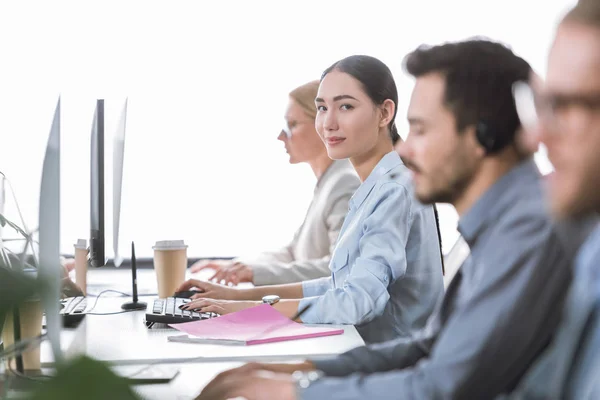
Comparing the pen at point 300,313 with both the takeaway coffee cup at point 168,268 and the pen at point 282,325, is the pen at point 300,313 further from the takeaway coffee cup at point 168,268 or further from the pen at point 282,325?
the takeaway coffee cup at point 168,268

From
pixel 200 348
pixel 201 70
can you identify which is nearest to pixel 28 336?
pixel 200 348

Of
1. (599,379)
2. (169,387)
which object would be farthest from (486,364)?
(169,387)

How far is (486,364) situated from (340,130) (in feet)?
4.22

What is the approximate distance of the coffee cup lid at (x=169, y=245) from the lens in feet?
7.33

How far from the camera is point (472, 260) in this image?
99 centimetres

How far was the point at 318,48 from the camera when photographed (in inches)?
132

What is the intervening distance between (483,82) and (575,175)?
35 centimetres

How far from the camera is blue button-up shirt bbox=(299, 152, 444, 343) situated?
5.71ft

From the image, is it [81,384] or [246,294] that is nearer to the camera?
[81,384]

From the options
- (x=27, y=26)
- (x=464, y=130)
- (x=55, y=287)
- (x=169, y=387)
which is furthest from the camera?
(x=27, y=26)

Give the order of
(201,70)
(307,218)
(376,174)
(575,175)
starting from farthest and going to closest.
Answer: (201,70)
(307,218)
(376,174)
(575,175)

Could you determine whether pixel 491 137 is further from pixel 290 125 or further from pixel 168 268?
pixel 290 125

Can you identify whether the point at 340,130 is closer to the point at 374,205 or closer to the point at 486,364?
the point at 374,205

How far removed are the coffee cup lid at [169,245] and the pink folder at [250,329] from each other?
0.62 metres
